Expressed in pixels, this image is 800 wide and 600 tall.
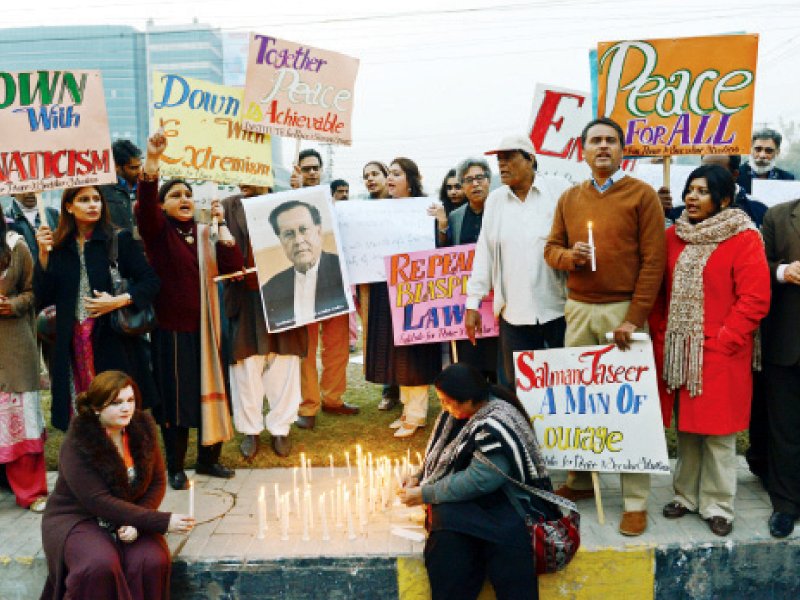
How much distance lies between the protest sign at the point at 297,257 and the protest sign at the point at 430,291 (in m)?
0.47

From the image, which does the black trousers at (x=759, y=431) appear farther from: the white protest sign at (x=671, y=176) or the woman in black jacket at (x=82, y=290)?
the woman in black jacket at (x=82, y=290)

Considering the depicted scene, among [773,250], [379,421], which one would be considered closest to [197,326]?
[379,421]

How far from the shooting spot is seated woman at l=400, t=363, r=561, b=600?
3.67 meters

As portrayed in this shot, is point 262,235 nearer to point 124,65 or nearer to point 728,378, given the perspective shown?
point 728,378

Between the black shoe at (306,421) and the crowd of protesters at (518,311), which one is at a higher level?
the crowd of protesters at (518,311)

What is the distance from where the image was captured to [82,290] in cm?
470

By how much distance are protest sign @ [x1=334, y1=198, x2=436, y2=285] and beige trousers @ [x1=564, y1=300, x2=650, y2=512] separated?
2.05 m

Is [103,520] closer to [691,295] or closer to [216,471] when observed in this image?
[216,471]

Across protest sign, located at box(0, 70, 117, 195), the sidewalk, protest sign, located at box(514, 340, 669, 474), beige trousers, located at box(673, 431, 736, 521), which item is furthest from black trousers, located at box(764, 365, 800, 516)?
protest sign, located at box(0, 70, 117, 195)

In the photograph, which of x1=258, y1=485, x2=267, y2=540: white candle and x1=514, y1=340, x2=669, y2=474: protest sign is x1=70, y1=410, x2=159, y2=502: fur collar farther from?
x1=514, y1=340, x2=669, y2=474: protest sign

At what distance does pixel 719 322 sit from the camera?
4090 millimetres

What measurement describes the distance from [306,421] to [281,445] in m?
0.66

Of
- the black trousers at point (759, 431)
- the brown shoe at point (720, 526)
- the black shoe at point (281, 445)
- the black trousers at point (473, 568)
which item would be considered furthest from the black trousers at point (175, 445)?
the black trousers at point (759, 431)

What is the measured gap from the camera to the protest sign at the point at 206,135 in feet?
18.1
